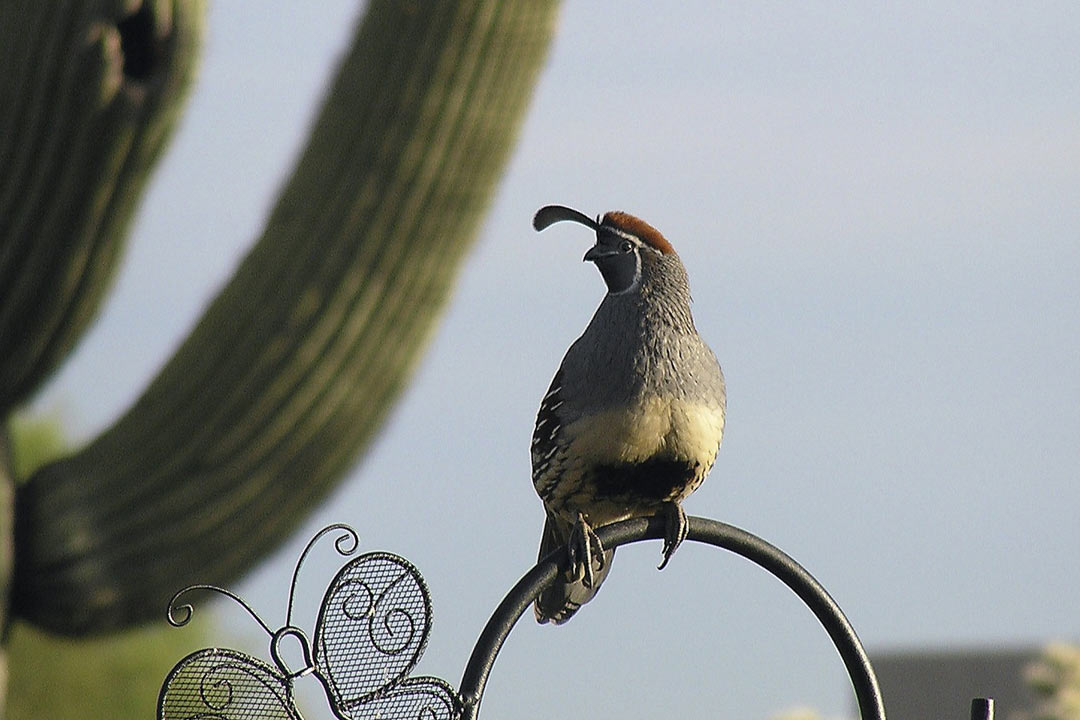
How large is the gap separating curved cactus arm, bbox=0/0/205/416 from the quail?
257 centimetres

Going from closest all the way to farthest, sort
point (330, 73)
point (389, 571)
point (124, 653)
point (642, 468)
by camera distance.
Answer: point (389, 571) < point (642, 468) < point (330, 73) < point (124, 653)

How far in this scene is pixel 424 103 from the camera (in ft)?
13.4

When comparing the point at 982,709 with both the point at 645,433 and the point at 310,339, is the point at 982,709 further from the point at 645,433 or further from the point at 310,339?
the point at 310,339

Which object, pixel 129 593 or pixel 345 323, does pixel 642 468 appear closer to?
pixel 345 323

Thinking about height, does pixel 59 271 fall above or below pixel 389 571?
above

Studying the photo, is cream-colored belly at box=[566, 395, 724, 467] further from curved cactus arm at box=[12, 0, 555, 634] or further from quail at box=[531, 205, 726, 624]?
curved cactus arm at box=[12, 0, 555, 634]

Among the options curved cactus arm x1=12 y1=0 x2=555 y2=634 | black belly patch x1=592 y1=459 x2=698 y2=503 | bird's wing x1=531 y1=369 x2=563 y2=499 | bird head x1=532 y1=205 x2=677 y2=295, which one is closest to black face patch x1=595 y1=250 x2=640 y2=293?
bird head x1=532 y1=205 x2=677 y2=295

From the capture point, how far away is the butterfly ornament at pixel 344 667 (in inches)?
59.0

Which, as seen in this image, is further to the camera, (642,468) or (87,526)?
(87,526)

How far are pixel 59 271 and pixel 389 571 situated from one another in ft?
9.80

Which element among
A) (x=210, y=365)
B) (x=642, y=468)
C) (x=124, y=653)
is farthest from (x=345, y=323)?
(x=124, y=653)

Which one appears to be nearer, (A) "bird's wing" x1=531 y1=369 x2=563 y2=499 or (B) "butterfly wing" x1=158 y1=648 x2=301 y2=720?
(B) "butterfly wing" x1=158 y1=648 x2=301 y2=720

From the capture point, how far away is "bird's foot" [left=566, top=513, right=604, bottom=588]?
72.7 inches

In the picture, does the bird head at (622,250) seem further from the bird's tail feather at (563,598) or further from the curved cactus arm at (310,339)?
the curved cactus arm at (310,339)
